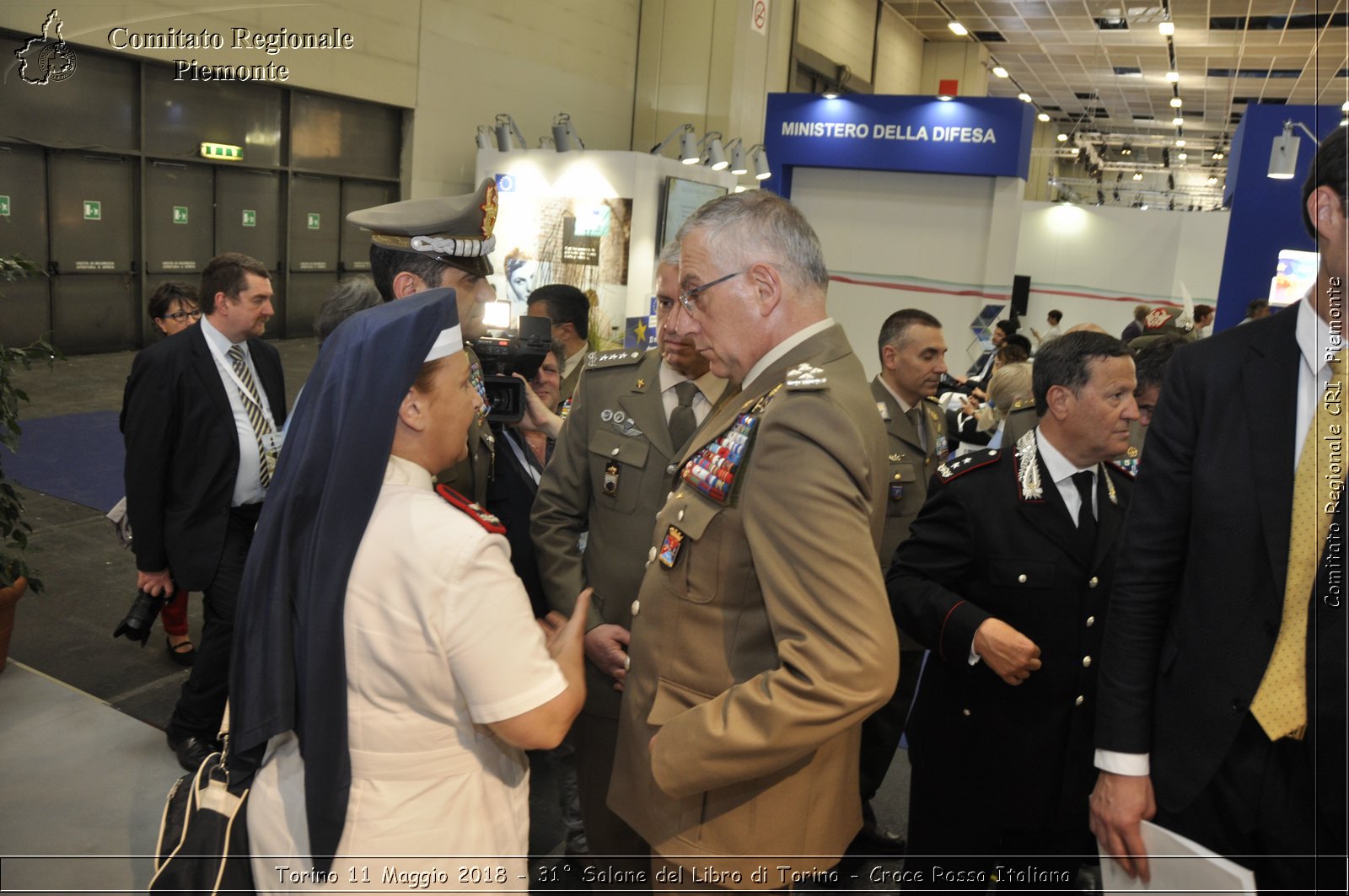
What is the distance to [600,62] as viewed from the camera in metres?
14.5

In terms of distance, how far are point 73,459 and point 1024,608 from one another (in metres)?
6.46

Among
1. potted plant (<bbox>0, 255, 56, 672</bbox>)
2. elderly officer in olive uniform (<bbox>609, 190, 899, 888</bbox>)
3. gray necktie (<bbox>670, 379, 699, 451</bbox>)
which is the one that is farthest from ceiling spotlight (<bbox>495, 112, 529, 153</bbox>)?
elderly officer in olive uniform (<bbox>609, 190, 899, 888</bbox>)

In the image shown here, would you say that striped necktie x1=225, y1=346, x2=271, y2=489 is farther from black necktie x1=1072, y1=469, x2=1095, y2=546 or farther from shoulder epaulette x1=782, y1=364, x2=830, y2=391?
black necktie x1=1072, y1=469, x2=1095, y2=546

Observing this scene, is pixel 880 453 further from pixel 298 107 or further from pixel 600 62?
pixel 600 62

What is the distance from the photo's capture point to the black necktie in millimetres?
2121

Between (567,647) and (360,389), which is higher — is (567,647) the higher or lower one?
the lower one

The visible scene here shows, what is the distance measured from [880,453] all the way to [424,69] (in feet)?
39.8

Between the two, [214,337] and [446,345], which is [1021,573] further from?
[214,337]

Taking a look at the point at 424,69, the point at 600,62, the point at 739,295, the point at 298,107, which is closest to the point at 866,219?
the point at 600,62

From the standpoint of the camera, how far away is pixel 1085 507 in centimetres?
216

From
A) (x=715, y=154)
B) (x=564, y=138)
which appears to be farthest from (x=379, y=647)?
(x=715, y=154)

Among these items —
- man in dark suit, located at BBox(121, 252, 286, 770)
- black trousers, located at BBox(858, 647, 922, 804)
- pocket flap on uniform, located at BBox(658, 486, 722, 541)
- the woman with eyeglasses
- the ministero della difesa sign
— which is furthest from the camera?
the ministero della difesa sign

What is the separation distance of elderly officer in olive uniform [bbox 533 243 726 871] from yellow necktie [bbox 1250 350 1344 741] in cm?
124

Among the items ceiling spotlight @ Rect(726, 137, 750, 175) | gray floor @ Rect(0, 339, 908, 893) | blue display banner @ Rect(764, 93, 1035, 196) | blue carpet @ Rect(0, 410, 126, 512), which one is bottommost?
gray floor @ Rect(0, 339, 908, 893)
